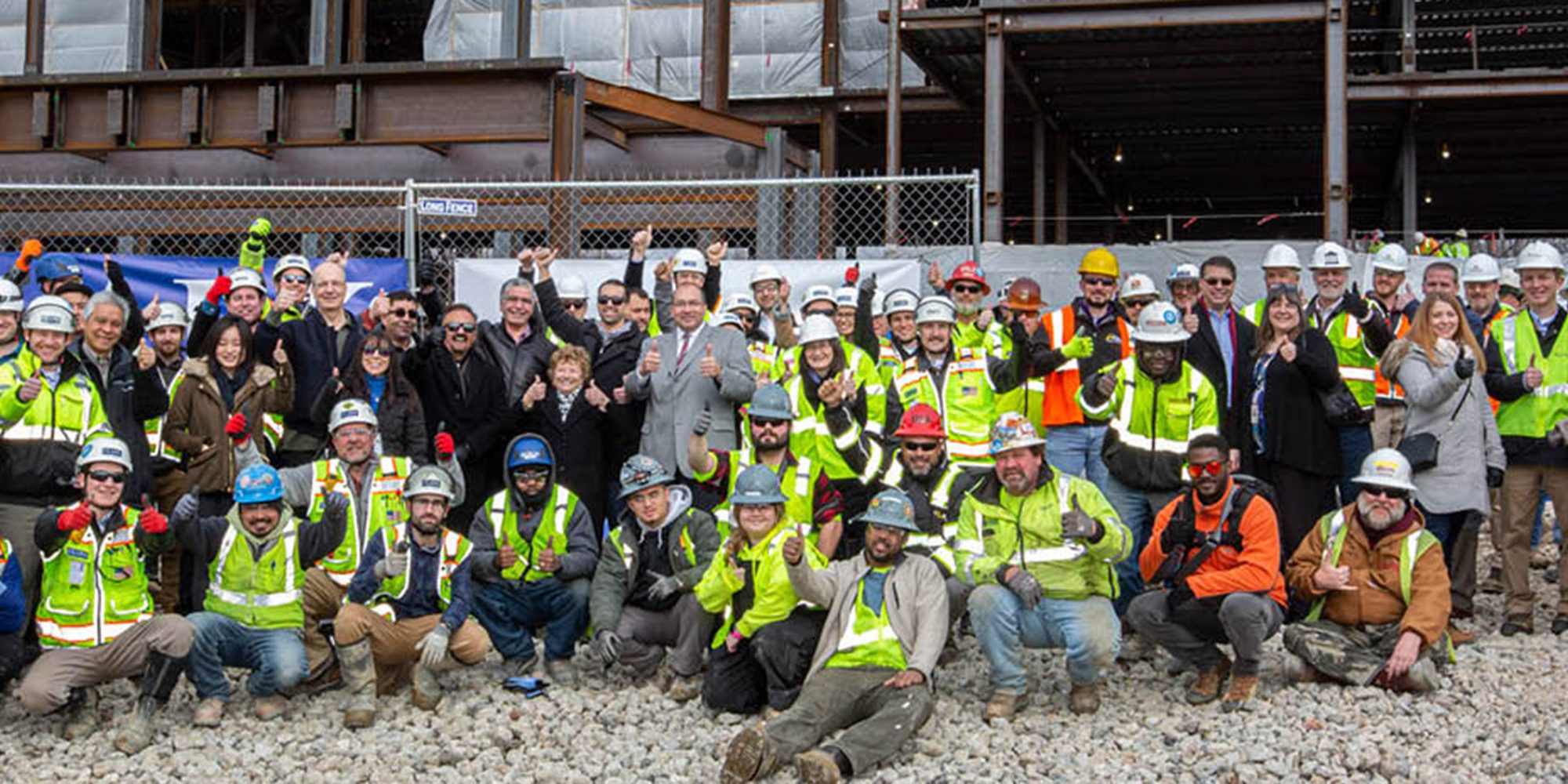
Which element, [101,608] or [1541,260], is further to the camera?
[1541,260]

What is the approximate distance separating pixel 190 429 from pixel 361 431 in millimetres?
1107

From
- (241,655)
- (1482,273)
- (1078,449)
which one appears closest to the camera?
(241,655)

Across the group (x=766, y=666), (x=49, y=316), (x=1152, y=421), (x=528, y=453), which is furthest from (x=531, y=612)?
(x=1152, y=421)

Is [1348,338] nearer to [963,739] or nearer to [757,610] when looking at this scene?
[963,739]

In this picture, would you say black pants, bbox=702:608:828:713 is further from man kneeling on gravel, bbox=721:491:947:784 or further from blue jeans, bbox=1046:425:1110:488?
blue jeans, bbox=1046:425:1110:488

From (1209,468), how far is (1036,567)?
3.14 ft

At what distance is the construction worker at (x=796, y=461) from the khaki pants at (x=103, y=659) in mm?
2751

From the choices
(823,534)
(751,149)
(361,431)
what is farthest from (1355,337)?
(751,149)

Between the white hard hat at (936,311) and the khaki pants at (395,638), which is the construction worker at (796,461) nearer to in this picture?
the white hard hat at (936,311)

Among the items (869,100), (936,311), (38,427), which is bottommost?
(38,427)

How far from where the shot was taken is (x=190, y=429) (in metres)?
7.96

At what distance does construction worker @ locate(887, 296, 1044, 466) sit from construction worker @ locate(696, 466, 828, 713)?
131 centimetres

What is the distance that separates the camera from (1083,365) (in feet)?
26.2

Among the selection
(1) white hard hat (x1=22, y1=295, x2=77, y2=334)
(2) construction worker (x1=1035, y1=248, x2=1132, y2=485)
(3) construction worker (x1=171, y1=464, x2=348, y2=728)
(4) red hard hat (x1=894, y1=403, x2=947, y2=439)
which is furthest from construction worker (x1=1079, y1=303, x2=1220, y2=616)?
(1) white hard hat (x1=22, y1=295, x2=77, y2=334)
